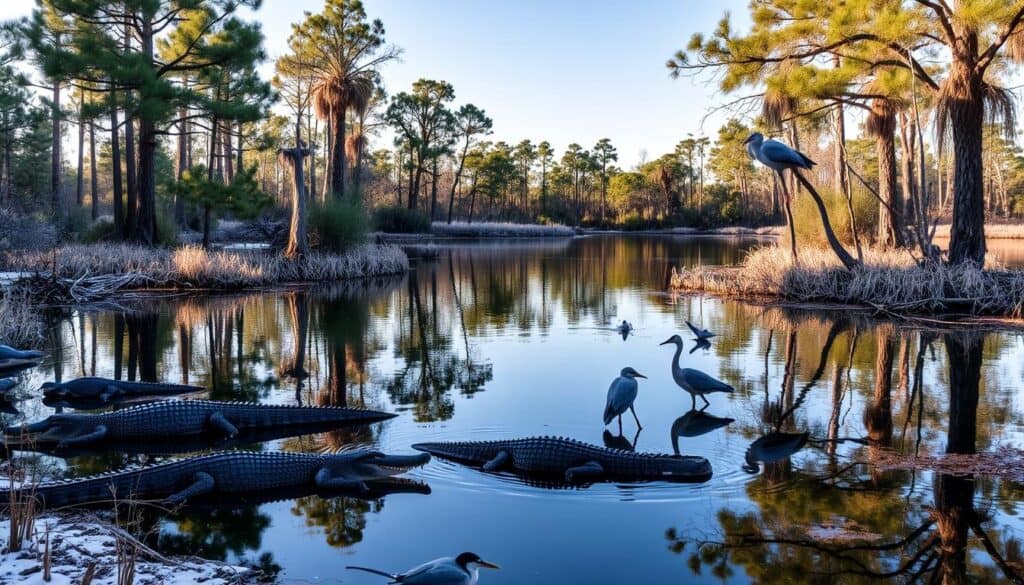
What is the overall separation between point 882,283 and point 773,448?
857 cm

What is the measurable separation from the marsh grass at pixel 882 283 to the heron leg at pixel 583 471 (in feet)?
29.1

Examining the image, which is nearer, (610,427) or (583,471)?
(583,471)

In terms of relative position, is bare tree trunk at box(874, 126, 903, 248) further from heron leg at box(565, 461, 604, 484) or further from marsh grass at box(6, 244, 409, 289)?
heron leg at box(565, 461, 604, 484)

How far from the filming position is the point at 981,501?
425 cm

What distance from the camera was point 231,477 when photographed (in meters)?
4.56

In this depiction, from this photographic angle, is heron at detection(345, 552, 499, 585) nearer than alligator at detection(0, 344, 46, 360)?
Yes

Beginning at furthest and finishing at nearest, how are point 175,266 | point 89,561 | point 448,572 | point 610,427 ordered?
point 175,266 < point 610,427 < point 89,561 < point 448,572

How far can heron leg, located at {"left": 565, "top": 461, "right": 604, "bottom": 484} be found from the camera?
4.76 meters

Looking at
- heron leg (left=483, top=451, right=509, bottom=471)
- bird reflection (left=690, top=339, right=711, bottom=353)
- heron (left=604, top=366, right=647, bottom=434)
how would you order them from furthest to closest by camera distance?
bird reflection (left=690, top=339, right=711, bottom=353) → heron (left=604, top=366, right=647, bottom=434) → heron leg (left=483, top=451, right=509, bottom=471)

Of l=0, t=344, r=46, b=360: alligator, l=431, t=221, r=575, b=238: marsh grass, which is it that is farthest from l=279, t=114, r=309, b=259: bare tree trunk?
l=431, t=221, r=575, b=238: marsh grass

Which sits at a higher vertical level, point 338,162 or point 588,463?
point 338,162

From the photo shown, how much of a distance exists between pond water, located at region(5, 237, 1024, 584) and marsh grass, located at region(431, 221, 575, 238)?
3456 cm

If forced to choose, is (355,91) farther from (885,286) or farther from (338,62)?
(885,286)

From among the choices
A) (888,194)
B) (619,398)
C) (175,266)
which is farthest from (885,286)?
(175,266)
